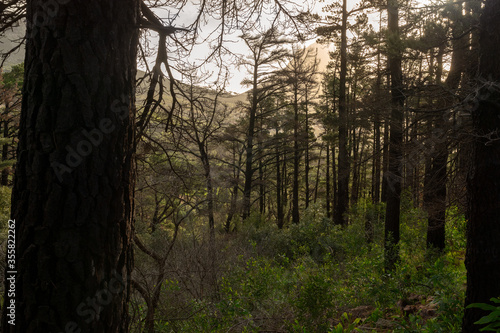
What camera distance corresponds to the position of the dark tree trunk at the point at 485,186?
3.28 meters

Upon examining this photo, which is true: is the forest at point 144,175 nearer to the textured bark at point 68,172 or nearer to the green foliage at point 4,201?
the textured bark at point 68,172

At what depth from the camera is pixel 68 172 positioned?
1435 millimetres

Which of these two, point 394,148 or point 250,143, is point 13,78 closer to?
point 250,143

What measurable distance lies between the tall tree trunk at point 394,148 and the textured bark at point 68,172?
677 cm

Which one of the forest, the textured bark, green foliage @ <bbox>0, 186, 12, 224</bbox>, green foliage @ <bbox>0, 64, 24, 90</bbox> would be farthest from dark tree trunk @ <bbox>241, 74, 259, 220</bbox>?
the textured bark

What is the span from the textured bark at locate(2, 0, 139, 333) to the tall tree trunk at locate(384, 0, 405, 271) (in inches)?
266

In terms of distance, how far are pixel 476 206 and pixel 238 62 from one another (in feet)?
10.7

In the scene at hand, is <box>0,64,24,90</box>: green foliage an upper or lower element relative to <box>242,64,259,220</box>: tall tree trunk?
upper


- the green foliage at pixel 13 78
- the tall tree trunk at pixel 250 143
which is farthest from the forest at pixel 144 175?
the green foliage at pixel 13 78

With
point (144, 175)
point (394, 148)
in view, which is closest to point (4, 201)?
point (144, 175)

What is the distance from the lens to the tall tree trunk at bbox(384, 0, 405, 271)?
716 centimetres

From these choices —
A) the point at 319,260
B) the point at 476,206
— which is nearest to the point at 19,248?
the point at 476,206

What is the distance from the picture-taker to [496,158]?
3297mm

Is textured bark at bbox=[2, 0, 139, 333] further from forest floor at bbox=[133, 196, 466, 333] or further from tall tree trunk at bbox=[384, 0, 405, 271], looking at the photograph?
tall tree trunk at bbox=[384, 0, 405, 271]
